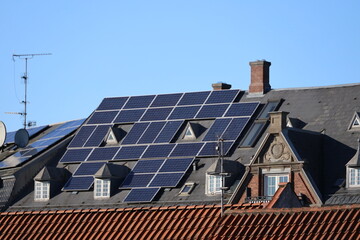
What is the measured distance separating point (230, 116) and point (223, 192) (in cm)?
849

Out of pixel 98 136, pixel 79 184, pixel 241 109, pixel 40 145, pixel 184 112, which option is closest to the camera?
pixel 241 109

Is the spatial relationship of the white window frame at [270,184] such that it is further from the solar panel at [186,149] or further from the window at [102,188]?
the window at [102,188]

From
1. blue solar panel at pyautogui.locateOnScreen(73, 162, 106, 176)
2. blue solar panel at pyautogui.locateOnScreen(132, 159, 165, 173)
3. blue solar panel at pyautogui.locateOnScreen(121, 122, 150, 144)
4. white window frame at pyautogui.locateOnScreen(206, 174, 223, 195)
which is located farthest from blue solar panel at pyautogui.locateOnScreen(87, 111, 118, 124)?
white window frame at pyautogui.locateOnScreen(206, 174, 223, 195)

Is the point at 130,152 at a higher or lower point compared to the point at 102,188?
higher

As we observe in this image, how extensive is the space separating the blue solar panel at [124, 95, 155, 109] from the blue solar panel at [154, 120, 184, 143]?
460cm

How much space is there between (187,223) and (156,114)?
19.4 meters

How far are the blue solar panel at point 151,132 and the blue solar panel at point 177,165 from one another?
3.82m

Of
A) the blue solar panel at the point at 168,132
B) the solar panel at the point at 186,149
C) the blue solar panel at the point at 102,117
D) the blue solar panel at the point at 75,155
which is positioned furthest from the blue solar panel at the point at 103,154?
the solar panel at the point at 186,149

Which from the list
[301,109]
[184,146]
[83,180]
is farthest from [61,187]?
[301,109]

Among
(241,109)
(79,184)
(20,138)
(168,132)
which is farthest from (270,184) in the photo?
(20,138)

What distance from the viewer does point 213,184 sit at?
110m

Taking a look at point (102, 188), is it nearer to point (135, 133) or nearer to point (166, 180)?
point (135, 133)

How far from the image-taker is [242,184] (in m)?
107

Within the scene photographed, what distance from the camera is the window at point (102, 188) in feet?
378
